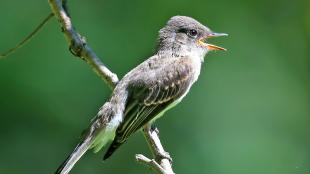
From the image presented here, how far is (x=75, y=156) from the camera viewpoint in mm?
6602

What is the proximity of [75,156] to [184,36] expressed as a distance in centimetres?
146

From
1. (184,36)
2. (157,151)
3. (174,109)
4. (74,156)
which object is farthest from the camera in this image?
(174,109)

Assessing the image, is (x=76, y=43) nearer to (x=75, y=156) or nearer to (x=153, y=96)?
(x=153, y=96)

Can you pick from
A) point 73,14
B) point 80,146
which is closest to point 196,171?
point 73,14

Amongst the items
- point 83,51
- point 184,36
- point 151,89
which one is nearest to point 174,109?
point 184,36

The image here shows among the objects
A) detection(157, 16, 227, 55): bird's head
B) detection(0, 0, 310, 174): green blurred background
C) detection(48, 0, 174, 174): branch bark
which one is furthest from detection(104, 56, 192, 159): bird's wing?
detection(0, 0, 310, 174): green blurred background

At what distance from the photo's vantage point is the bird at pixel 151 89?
6.83 meters

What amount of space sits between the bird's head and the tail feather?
114 centimetres

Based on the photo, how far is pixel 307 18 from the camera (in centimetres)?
1039

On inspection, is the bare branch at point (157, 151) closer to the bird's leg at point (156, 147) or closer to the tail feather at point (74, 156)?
the bird's leg at point (156, 147)

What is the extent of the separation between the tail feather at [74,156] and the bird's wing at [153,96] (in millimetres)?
162

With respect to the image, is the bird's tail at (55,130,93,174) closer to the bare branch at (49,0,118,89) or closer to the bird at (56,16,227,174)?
the bird at (56,16,227,174)

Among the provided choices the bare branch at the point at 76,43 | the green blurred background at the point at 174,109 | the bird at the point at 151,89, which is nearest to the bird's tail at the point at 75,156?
the bird at the point at 151,89

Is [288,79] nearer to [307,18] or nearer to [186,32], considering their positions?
[307,18]
